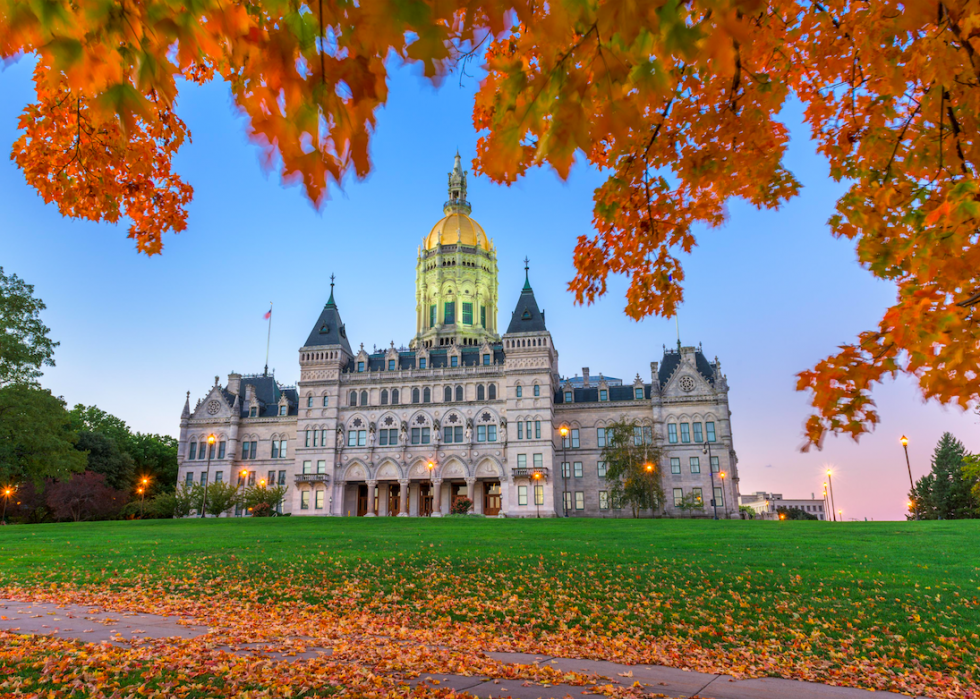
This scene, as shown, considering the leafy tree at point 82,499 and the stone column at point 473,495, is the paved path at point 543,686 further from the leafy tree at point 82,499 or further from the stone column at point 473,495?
the stone column at point 473,495

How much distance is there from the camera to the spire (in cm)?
8088

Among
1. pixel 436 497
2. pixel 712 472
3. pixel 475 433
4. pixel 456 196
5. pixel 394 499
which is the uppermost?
pixel 456 196

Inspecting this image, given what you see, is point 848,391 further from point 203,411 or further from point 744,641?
point 203,411

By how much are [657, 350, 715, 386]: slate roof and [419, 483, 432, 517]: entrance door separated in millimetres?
24571

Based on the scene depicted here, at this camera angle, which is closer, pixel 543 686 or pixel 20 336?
pixel 543 686

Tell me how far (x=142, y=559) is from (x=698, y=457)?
158ft

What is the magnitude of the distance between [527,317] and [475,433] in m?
12.0

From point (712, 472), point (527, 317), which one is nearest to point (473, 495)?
point (527, 317)

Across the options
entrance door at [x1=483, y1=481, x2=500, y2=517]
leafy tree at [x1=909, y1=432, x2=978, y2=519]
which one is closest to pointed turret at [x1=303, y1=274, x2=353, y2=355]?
entrance door at [x1=483, y1=481, x2=500, y2=517]

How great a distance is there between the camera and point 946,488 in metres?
69.9

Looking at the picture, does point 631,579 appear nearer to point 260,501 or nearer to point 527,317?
point 260,501

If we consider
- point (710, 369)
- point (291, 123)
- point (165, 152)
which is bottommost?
point (291, 123)

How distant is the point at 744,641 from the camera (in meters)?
8.15

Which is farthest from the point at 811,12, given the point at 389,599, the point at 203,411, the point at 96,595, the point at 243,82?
the point at 203,411
